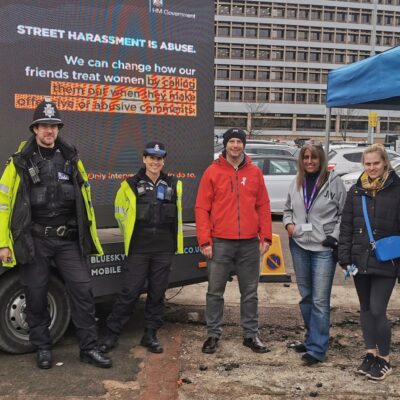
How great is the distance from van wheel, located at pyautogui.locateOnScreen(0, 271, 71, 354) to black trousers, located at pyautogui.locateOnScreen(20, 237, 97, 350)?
0.21 metres

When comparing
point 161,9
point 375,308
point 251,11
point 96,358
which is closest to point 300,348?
point 375,308

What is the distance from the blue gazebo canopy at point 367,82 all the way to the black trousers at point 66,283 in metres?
3.32

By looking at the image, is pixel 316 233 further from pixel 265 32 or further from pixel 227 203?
pixel 265 32

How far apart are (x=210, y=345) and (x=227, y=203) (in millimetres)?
1240

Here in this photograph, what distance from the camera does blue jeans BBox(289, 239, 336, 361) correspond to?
432cm

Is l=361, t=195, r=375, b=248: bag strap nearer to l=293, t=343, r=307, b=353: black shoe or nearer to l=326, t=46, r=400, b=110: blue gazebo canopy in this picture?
l=293, t=343, r=307, b=353: black shoe

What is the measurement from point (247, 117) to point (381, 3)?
1118 inches

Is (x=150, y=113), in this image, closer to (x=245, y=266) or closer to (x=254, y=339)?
(x=245, y=266)

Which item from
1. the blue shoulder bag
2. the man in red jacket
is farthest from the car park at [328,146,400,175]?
the blue shoulder bag

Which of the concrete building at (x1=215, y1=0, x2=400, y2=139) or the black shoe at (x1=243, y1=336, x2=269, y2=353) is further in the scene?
the concrete building at (x1=215, y1=0, x2=400, y2=139)

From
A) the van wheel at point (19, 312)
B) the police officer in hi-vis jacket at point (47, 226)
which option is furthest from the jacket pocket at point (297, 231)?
the van wheel at point (19, 312)

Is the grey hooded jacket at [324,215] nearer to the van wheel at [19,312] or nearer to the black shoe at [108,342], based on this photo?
the black shoe at [108,342]

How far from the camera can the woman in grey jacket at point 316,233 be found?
4.30 metres

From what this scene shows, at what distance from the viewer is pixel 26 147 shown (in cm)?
397
